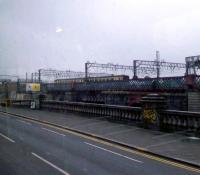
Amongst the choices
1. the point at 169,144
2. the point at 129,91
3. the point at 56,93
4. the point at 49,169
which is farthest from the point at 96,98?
the point at 49,169

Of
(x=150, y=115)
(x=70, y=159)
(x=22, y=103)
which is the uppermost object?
(x=150, y=115)

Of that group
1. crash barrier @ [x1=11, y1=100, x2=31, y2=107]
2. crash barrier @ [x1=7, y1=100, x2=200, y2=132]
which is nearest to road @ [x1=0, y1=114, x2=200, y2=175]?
crash barrier @ [x1=7, y1=100, x2=200, y2=132]

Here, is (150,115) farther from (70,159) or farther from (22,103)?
(22,103)

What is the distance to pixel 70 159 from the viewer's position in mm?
12406

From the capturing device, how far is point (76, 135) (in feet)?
62.0

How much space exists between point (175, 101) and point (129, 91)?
8139 mm

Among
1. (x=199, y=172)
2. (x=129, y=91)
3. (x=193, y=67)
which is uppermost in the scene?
(x=193, y=67)

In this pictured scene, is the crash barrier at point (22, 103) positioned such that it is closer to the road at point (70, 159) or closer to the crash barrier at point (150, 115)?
the crash barrier at point (150, 115)

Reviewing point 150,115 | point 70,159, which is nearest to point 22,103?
point 150,115

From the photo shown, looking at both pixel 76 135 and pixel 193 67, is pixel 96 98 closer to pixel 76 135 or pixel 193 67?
pixel 193 67

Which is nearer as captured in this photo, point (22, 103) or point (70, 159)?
point (70, 159)

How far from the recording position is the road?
10711 millimetres

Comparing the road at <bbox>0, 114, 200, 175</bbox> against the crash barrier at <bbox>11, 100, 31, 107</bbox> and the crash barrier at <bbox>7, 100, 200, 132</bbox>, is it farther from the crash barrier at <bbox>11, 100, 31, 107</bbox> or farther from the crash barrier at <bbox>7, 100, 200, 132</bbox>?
the crash barrier at <bbox>11, 100, 31, 107</bbox>

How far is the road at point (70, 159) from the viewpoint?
10711mm
